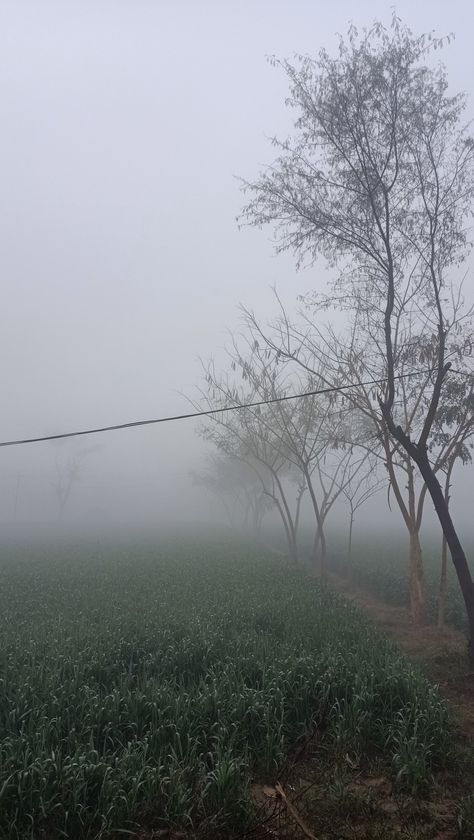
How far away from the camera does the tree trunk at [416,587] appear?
12.7 m

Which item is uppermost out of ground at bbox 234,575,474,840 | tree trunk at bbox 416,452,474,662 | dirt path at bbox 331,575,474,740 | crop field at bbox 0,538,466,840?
tree trunk at bbox 416,452,474,662

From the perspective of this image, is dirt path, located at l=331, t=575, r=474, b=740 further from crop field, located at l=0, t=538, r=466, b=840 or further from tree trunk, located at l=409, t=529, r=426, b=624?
crop field, located at l=0, t=538, r=466, b=840

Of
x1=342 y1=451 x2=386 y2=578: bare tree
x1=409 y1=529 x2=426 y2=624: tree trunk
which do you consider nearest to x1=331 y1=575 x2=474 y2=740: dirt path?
x1=409 y1=529 x2=426 y2=624: tree trunk

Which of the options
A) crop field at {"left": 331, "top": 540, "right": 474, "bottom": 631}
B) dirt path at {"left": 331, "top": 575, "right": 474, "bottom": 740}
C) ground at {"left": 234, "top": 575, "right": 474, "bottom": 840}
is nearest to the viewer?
ground at {"left": 234, "top": 575, "right": 474, "bottom": 840}

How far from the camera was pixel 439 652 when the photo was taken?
9.85 m

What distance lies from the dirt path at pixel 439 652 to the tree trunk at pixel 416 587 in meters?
0.29

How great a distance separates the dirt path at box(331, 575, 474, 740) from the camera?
7336 millimetres

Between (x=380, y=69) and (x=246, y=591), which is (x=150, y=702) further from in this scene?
(x=380, y=69)

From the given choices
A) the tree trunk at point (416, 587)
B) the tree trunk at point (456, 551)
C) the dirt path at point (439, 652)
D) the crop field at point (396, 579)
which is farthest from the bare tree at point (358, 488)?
the tree trunk at point (456, 551)

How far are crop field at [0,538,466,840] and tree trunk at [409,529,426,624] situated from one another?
3142 mm

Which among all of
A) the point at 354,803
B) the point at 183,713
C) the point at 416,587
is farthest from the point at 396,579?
the point at 354,803

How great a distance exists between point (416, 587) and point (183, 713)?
8979 millimetres

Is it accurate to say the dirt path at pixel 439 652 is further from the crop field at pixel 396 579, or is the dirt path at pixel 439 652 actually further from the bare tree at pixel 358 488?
the bare tree at pixel 358 488

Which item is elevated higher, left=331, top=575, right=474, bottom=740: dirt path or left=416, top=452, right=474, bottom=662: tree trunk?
left=416, top=452, right=474, bottom=662: tree trunk
